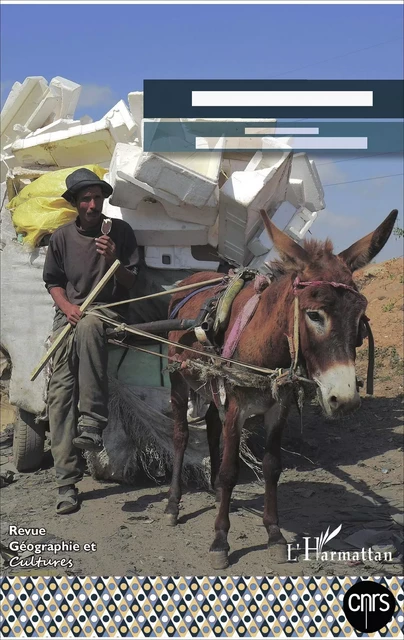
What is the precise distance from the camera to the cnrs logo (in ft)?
9.98

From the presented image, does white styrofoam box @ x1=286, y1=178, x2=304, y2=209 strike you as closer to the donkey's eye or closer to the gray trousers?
the gray trousers

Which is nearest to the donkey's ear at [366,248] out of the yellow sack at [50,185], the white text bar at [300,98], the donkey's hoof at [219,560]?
the white text bar at [300,98]

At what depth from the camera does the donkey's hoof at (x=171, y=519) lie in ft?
16.7

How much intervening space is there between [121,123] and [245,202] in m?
1.55

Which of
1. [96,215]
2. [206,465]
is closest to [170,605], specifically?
[206,465]

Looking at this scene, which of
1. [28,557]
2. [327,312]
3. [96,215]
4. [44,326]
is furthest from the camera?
[44,326]

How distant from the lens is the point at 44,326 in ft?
19.4

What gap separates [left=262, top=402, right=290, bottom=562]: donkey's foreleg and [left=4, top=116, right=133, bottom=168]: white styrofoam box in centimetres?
296

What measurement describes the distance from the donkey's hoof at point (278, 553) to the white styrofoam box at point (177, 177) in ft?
7.61

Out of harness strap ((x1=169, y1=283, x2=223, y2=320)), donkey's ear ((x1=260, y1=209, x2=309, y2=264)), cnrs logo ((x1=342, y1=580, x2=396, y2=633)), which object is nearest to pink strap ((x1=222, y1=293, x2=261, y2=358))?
donkey's ear ((x1=260, y1=209, x2=309, y2=264))

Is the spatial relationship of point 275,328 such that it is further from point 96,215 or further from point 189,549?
point 96,215

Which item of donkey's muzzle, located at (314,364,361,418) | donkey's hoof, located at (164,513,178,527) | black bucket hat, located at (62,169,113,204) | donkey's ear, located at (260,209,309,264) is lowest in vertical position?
donkey's hoof, located at (164,513,178,527)

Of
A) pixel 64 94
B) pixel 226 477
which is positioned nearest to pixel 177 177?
pixel 226 477

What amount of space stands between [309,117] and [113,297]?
6.13ft
